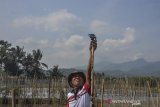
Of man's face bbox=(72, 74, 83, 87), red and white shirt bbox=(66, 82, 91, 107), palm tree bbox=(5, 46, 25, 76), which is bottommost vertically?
red and white shirt bbox=(66, 82, 91, 107)

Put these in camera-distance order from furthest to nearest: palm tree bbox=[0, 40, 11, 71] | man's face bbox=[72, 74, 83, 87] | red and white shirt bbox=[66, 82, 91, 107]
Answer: palm tree bbox=[0, 40, 11, 71], man's face bbox=[72, 74, 83, 87], red and white shirt bbox=[66, 82, 91, 107]

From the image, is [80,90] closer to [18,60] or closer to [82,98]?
[82,98]

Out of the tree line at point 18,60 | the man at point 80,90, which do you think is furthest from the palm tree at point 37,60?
the man at point 80,90

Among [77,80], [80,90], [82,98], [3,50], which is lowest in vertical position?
[82,98]

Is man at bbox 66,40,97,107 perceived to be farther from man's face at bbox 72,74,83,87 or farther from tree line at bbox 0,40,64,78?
tree line at bbox 0,40,64,78

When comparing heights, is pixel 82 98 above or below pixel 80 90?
below

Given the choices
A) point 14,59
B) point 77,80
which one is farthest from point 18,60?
point 77,80

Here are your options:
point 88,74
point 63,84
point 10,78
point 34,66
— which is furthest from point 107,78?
point 34,66

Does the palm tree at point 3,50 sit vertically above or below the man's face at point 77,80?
above

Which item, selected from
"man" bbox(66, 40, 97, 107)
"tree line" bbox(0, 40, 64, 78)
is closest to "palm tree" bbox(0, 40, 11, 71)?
"tree line" bbox(0, 40, 64, 78)

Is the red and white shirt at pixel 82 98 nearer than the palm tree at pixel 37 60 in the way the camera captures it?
Yes

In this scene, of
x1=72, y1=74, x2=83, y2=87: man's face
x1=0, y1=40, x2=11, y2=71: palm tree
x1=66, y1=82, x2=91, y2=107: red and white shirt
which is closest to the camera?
x1=66, y1=82, x2=91, y2=107: red and white shirt

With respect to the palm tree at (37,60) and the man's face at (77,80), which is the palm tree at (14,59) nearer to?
the palm tree at (37,60)

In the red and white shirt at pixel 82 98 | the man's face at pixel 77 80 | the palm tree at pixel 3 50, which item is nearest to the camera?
the red and white shirt at pixel 82 98
